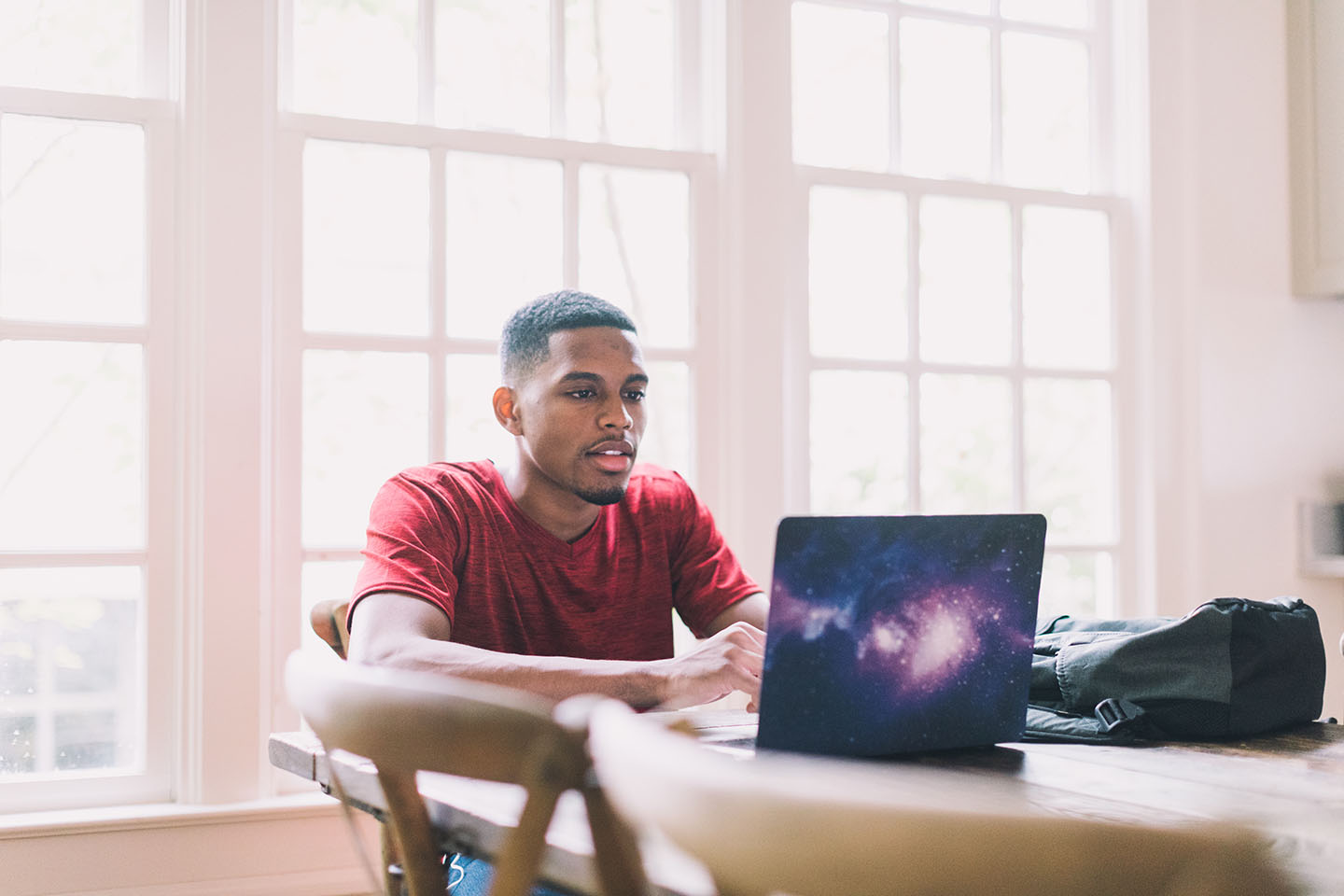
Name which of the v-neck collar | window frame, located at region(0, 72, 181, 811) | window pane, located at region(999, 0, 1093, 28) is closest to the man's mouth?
the v-neck collar

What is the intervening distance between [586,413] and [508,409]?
181 millimetres

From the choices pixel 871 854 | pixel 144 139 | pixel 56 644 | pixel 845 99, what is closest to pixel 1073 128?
pixel 845 99

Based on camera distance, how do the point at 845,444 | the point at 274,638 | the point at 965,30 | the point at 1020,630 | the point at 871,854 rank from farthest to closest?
the point at 965,30
the point at 845,444
the point at 274,638
the point at 1020,630
the point at 871,854

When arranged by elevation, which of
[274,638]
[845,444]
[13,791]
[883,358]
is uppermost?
[883,358]

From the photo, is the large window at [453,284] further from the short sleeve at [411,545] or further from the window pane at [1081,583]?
the short sleeve at [411,545]

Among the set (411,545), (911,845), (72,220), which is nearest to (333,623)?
(411,545)

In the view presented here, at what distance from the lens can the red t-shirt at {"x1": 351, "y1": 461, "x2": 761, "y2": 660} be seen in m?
1.79

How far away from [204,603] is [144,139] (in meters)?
0.94

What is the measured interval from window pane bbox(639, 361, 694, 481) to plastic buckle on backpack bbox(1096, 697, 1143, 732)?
5.04 ft

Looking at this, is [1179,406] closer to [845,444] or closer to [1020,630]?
[845,444]

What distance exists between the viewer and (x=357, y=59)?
2730mm

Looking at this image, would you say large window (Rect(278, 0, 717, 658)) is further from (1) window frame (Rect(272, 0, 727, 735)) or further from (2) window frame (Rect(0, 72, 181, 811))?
(2) window frame (Rect(0, 72, 181, 811))

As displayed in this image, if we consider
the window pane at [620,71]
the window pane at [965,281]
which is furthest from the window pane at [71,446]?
the window pane at [965,281]

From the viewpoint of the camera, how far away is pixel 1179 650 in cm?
143
